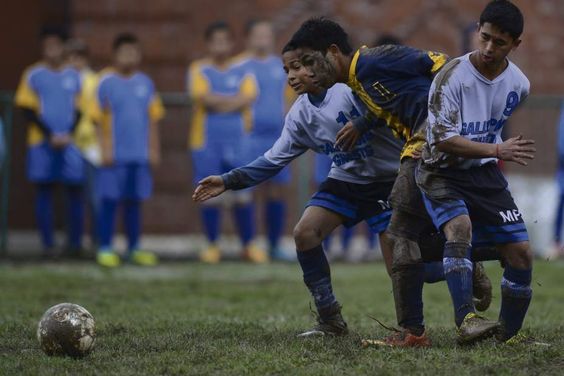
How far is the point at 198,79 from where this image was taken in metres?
14.5

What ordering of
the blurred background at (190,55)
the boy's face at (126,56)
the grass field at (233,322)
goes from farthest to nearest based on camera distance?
1. the blurred background at (190,55)
2. the boy's face at (126,56)
3. the grass field at (233,322)

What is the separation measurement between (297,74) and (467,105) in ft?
3.48

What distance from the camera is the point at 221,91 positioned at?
1447cm

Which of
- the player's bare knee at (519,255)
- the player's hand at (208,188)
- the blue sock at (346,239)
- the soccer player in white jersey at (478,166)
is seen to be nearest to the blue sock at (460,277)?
the soccer player in white jersey at (478,166)

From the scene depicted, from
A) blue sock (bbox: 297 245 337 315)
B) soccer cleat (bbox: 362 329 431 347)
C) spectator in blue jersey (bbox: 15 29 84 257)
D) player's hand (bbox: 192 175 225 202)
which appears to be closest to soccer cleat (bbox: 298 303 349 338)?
blue sock (bbox: 297 245 337 315)

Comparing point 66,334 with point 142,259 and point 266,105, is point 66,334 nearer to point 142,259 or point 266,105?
point 142,259

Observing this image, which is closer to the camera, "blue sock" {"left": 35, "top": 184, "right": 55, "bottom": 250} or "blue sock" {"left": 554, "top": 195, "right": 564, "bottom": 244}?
"blue sock" {"left": 554, "top": 195, "right": 564, "bottom": 244}

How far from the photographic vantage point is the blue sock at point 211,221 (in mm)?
14617

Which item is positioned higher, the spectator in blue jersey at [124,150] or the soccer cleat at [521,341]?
the spectator in blue jersey at [124,150]

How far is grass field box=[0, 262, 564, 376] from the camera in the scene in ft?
20.2

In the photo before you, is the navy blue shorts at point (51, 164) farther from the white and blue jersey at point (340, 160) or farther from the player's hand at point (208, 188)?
the player's hand at point (208, 188)

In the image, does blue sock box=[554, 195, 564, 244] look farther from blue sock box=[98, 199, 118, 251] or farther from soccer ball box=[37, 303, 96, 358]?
soccer ball box=[37, 303, 96, 358]

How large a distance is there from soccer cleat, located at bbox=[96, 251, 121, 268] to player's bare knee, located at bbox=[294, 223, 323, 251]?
660 cm

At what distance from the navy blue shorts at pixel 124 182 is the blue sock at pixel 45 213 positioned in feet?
2.80
